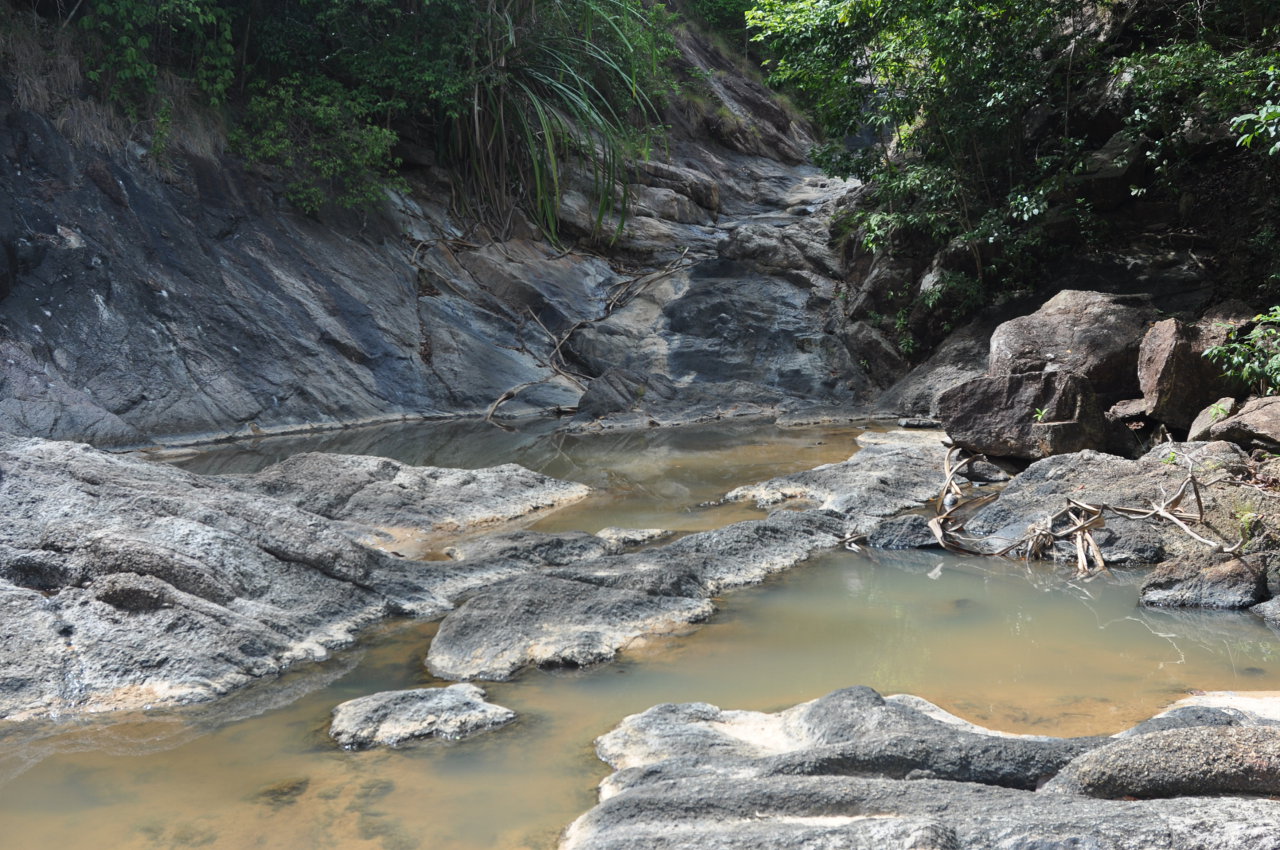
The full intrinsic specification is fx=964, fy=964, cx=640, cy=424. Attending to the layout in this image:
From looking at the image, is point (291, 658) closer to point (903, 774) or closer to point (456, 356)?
point (903, 774)

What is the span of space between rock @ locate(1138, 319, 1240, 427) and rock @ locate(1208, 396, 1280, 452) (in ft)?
2.35

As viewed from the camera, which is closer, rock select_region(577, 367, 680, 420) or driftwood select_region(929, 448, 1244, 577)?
driftwood select_region(929, 448, 1244, 577)

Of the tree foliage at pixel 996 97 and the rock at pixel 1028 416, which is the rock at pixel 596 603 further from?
the tree foliage at pixel 996 97

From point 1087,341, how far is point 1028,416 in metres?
1.52

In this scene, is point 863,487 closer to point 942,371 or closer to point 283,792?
point 283,792

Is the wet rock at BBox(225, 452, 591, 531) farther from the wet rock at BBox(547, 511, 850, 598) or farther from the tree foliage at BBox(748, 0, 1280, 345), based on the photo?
the tree foliage at BBox(748, 0, 1280, 345)

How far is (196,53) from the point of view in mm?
11234

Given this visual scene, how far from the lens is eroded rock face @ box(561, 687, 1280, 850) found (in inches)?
71.7

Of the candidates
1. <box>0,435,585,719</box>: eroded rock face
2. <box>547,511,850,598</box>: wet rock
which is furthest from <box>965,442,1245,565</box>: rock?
<box>0,435,585,719</box>: eroded rock face

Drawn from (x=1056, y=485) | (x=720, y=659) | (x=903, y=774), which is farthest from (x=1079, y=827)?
(x=1056, y=485)

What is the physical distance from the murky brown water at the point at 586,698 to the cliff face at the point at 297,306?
5.84 m

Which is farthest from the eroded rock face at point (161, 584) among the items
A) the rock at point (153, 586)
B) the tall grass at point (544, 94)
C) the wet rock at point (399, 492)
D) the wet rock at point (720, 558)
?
the tall grass at point (544, 94)

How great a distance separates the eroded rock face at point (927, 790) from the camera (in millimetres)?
1822

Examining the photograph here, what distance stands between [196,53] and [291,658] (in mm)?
10040
